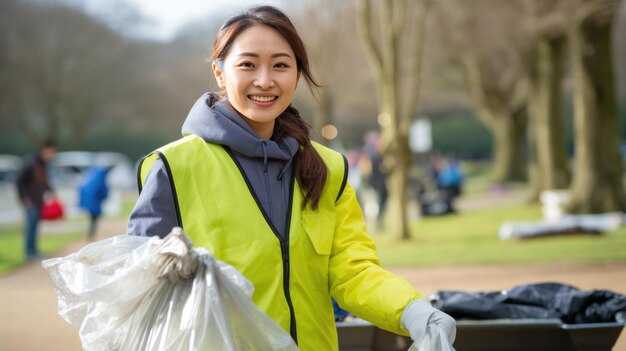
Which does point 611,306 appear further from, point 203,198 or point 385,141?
point 385,141

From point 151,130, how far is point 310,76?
47812mm

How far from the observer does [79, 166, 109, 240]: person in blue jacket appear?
1540 cm

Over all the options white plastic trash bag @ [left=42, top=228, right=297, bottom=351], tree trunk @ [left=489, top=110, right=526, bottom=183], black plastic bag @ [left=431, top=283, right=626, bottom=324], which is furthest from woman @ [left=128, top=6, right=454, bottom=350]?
tree trunk @ [left=489, top=110, right=526, bottom=183]

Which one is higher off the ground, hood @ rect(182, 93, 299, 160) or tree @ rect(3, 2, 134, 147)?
tree @ rect(3, 2, 134, 147)

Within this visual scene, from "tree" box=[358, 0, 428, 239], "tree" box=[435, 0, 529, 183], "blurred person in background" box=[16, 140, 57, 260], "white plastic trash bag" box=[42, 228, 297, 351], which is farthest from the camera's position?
"tree" box=[435, 0, 529, 183]

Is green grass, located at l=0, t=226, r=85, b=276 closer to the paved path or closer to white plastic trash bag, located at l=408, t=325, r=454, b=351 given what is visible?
the paved path

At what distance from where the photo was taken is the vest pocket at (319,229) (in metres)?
2.62

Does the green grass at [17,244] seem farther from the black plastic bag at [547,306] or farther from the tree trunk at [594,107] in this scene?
the tree trunk at [594,107]

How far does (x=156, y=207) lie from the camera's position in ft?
7.97

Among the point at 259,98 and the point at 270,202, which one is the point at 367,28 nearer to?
the point at 259,98

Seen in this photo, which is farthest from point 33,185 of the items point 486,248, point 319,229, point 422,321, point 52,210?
point 422,321

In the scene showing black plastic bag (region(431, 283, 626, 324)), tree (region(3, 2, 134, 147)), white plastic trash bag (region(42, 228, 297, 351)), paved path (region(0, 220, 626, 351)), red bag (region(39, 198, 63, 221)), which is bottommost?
paved path (region(0, 220, 626, 351))

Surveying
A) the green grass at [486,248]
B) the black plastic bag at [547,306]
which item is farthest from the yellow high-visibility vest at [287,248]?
the green grass at [486,248]

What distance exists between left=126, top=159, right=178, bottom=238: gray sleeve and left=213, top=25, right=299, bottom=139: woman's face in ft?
1.28
